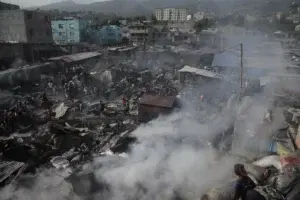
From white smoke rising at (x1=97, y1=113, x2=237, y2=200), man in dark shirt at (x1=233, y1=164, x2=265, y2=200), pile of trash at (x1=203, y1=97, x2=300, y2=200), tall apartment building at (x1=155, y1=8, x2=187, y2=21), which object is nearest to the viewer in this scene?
man in dark shirt at (x1=233, y1=164, x2=265, y2=200)

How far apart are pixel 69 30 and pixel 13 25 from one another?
673 inches

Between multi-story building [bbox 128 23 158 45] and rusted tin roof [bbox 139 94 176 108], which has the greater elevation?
multi-story building [bbox 128 23 158 45]

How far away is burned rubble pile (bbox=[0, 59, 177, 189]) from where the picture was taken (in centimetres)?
794

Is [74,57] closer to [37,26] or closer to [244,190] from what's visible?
[37,26]

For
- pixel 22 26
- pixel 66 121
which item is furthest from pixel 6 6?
pixel 66 121

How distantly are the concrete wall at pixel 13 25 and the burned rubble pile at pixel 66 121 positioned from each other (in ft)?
36.3

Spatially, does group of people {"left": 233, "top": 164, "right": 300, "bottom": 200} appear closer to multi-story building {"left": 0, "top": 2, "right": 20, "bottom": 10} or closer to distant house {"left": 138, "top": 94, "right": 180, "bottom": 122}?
distant house {"left": 138, "top": 94, "right": 180, "bottom": 122}

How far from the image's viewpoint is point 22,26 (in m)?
27.1

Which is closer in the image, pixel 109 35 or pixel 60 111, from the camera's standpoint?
pixel 60 111

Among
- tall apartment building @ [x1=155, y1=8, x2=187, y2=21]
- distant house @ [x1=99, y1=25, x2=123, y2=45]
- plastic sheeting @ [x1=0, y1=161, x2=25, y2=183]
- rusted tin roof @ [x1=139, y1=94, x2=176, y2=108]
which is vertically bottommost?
plastic sheeting @ [x1=0, y1=161, x2=25, y2=183]

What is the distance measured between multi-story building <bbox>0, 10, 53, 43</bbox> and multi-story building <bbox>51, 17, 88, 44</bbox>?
14.0m

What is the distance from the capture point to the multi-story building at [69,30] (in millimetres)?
43256

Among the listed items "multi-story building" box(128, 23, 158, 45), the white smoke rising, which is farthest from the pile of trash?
"multi-story building" box(128, 23, 158, 45)

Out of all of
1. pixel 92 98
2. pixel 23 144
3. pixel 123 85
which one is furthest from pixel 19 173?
pixel 123 85
